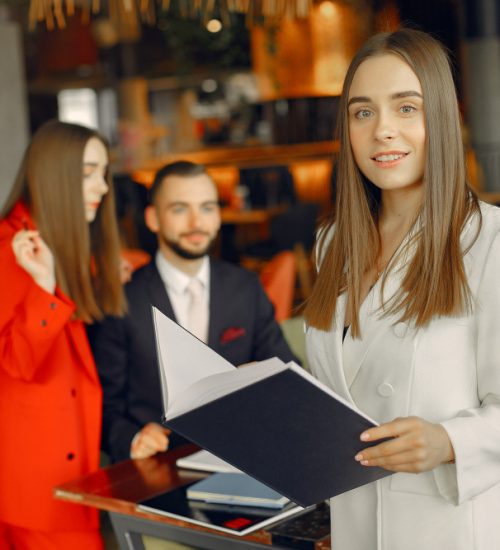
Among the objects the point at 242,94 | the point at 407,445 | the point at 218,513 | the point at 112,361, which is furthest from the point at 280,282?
the point at 242,94

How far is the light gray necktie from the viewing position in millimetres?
3102

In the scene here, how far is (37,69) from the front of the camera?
14.8 m

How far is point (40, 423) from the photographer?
2664 millimetres

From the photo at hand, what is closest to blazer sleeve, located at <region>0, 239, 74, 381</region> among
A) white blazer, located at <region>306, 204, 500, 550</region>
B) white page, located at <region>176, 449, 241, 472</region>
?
white page, located at <region>176, 449, 241, 472</region>

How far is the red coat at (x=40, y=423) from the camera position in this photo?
8.70 ft

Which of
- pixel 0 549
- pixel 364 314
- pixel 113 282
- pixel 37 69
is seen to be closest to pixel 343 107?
pixel 364 314

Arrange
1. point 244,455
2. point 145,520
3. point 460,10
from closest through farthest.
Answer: point 244,455 < point 145,520 < point 460,10

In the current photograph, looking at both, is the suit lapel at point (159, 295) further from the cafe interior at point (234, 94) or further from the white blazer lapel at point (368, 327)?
the white blazer lapel at point (368, 327)

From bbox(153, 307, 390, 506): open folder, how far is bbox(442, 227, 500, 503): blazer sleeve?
149mm

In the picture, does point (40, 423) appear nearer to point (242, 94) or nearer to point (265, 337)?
point (265, 337)

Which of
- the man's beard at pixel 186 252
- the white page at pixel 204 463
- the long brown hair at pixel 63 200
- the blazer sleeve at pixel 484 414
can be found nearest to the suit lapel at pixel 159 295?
the man's beard at pixel 186 252

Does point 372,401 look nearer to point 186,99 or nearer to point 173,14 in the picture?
point 173,14

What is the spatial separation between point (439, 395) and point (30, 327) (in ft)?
4.34

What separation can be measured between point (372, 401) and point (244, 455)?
0.83ft
